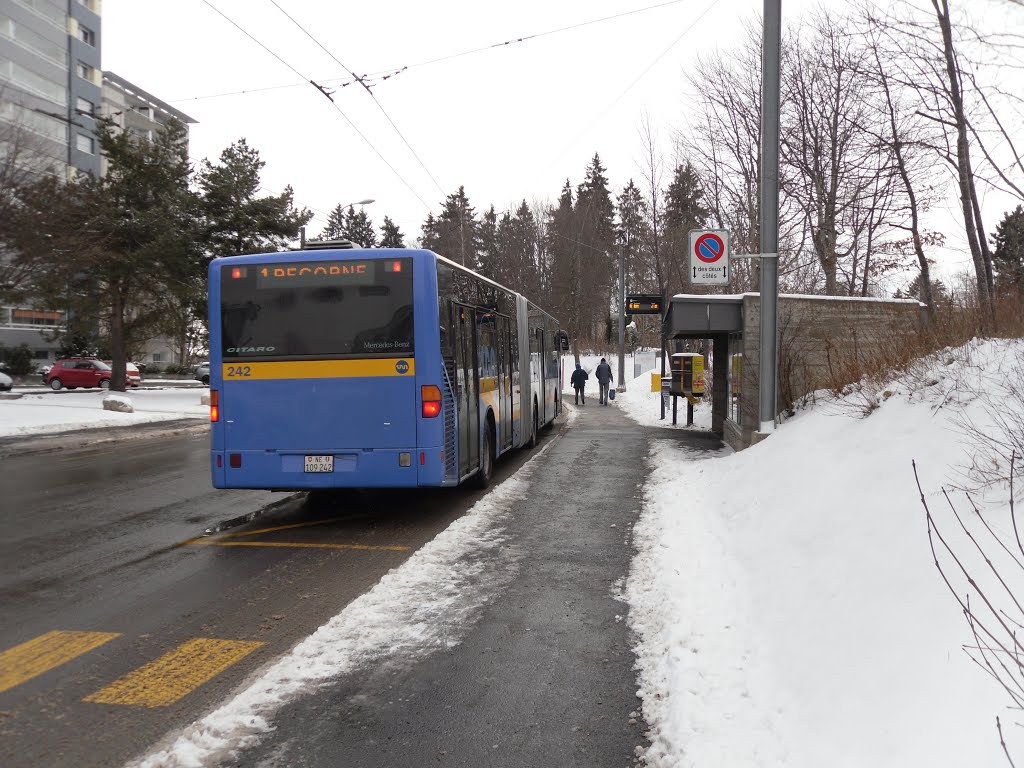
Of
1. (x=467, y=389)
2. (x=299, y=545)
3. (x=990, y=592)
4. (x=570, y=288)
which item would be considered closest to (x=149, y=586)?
(x=299, y=545)

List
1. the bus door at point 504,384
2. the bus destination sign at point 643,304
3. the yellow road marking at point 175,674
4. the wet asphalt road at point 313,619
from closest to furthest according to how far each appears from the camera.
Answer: the wet asphalt road at point 313,619 < the yellow road marking at point 175,674 < the bus door at point 504,384 < the bus destination sign at point 643,304

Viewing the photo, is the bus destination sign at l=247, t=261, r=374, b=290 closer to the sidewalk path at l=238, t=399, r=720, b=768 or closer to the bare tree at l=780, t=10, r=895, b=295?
the sidewalk path at l=238, t=399, r=720, b=768

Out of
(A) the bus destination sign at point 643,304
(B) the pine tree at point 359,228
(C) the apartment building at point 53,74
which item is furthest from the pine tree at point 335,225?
(A) the bus destination sign at point 643,304

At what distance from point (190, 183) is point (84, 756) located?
33.3m

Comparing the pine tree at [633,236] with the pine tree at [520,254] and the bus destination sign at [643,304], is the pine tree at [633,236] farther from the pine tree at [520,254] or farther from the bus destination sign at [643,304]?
the bus destination sign at [643,304]

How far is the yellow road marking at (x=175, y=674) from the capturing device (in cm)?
389

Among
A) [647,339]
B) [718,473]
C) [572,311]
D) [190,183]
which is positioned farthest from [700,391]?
[572,311]

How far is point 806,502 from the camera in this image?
6.43 m

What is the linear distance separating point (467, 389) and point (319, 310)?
226cm

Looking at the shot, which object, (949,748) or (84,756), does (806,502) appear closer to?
(949,748)

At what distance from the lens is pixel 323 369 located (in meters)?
8.20

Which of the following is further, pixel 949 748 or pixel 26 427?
pixel 26 427

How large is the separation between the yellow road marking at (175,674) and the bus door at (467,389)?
4714 mm

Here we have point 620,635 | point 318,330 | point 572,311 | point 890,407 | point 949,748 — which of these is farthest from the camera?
point 572,311
